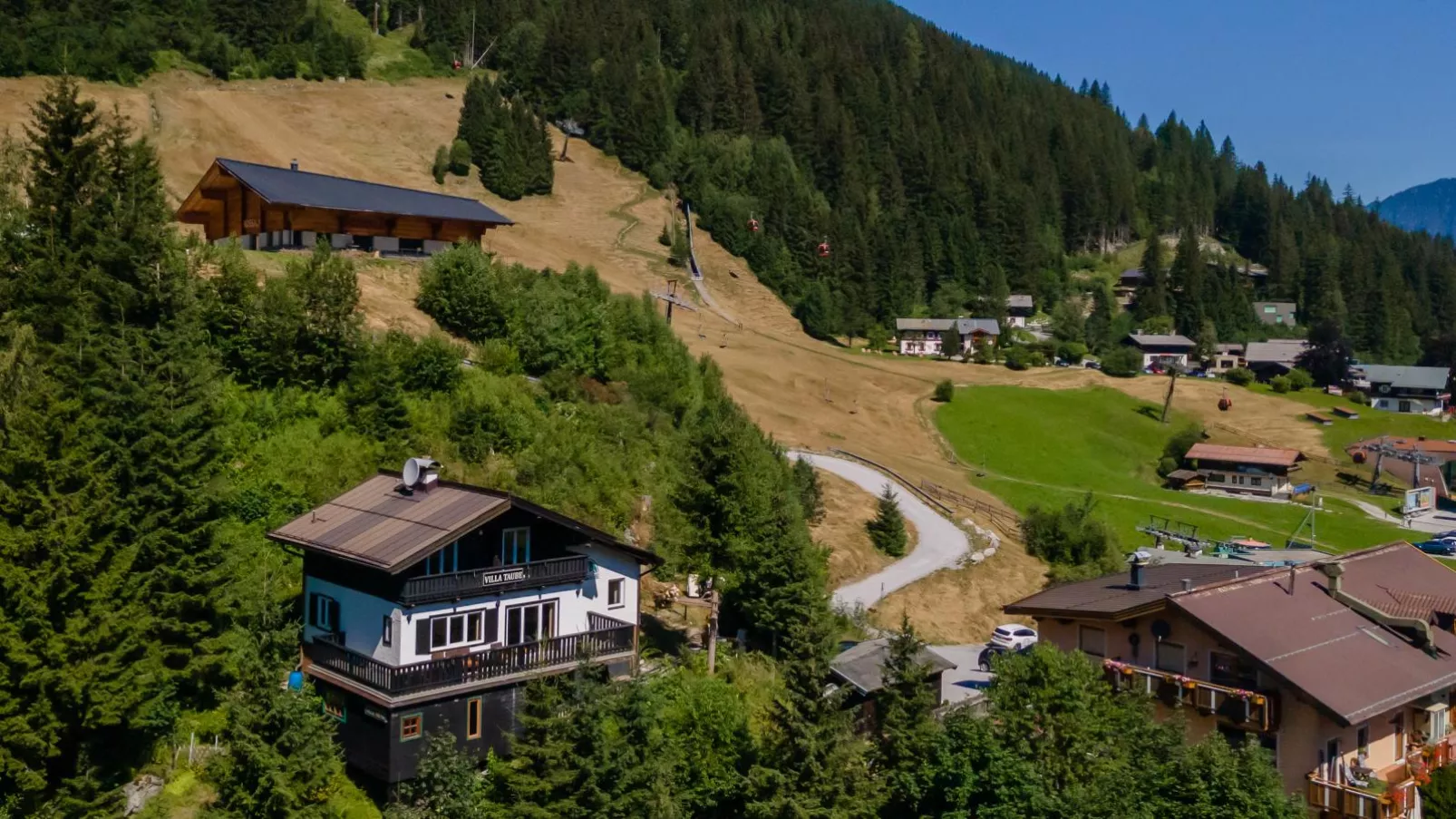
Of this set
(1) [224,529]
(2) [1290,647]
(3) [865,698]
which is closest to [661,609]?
(3) [865,698]

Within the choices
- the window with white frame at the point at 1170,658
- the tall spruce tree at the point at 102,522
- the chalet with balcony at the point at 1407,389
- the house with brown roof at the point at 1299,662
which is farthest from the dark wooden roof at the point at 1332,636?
the chalet with balcony at the point at 1407,389

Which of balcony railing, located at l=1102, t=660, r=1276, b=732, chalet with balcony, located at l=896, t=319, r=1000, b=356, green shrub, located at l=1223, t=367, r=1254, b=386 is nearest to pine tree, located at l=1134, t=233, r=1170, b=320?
green shrub, located at l=1223, t=367, r=1254, b=386

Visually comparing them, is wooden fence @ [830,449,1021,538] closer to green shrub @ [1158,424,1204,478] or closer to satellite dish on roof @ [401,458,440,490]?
green shrub @ [1158,424,1204,478]

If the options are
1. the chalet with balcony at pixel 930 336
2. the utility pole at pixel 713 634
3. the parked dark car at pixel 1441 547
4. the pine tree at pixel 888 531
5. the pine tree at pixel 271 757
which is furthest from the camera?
the chalet with balcony at pixel 930 336

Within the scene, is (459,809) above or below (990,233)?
below

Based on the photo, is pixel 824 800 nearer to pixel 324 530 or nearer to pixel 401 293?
pixel 324 530

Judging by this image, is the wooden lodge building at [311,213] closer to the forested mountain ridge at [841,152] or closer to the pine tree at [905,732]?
the pine tree at [905,732]
